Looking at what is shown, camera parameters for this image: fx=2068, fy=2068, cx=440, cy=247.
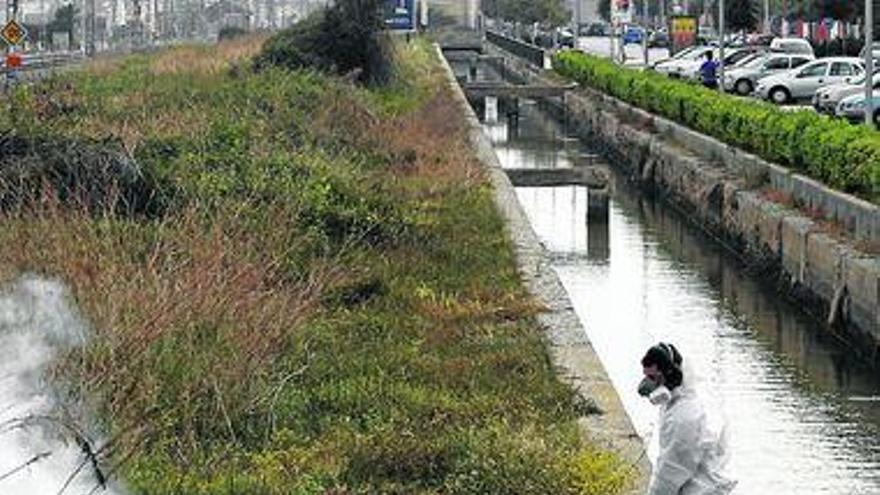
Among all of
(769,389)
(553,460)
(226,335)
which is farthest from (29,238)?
(769,389)

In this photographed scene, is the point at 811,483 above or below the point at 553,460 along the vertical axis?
below

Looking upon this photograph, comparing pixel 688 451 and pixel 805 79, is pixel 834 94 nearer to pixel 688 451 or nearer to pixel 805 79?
pixel 805 79

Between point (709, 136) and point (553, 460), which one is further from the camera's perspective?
point (709, 136)

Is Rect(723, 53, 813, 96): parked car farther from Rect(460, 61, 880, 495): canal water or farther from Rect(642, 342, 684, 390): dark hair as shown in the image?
Rect(642, 342, 684, 390): dark hair

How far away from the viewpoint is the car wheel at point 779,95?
2174 inches

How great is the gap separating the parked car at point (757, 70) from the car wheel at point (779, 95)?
302 cm

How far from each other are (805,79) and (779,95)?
2.88 feet

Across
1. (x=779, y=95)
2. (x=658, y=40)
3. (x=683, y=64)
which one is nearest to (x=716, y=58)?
(x=683, y=64)

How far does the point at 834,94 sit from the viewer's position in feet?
155

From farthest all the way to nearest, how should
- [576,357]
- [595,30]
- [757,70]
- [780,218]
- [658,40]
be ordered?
[595,30], [658,40], [757,70], [780,218], [576,357]

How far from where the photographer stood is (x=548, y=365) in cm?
1477

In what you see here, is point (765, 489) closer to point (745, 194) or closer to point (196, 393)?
point (196, 393)

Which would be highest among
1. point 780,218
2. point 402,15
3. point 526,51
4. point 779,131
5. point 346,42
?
point 402,15

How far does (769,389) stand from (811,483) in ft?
14.9
